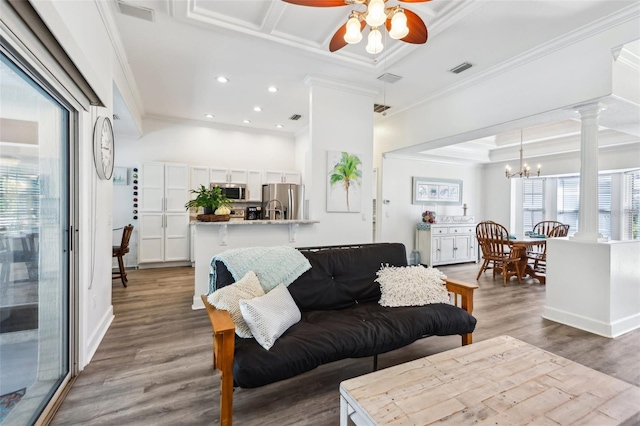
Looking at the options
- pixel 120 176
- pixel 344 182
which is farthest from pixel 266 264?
pixel 120 176

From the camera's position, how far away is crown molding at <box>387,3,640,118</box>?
99.7 inches

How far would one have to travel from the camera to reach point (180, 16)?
2654 mm

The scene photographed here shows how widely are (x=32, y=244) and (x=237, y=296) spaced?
1121 mm

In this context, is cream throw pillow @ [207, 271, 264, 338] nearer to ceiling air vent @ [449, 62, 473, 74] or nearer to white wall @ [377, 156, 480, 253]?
ceiling air vent @ [449, 62, 473, 74]

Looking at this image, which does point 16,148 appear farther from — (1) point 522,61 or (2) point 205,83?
(1) point 522,61

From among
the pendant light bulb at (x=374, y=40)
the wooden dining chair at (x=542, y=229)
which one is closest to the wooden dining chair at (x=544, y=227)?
the wooden dining chair at (x=542, y=229)

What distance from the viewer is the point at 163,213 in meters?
5.57

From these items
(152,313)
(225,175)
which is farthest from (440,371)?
(225,175)

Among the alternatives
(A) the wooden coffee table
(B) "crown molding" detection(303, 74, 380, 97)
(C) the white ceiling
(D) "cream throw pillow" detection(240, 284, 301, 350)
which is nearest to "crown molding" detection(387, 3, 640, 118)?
(C) the white ceiling

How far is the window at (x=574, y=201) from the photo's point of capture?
5676mm

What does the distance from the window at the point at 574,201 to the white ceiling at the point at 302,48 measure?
4.65ft

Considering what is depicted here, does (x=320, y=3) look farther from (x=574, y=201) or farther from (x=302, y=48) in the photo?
(x=574, y=201)

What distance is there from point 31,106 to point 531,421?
271cm

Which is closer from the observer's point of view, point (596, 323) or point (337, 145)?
point (596, 323)
